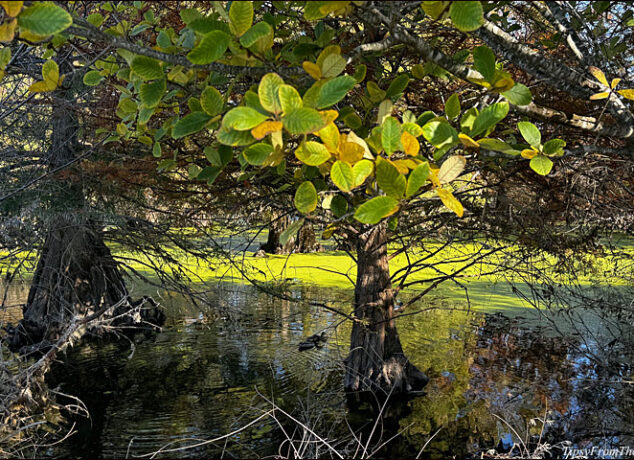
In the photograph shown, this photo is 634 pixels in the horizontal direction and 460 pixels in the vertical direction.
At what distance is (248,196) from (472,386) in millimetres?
2603

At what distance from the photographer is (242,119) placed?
114 cm

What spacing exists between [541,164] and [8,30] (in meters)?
1.29

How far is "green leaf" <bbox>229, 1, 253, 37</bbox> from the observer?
123 centimetres

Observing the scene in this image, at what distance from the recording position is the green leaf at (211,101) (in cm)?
141

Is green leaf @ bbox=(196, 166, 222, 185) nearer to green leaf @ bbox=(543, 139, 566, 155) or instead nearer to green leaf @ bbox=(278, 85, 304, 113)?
green leaf @ bbox=(278, 85, 304, 113)

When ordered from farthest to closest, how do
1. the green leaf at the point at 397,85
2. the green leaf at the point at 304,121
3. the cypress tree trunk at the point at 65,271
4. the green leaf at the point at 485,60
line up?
the cypress tree trunk at the point at 65,271 < the green leaf at the point at 397,85 < the green leaf at the point at 485,60 < the green leaf at the point at 304,121

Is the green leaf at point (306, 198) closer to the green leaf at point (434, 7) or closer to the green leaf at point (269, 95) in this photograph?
the green leaf at point (269, 95)

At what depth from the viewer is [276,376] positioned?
4.93 metres

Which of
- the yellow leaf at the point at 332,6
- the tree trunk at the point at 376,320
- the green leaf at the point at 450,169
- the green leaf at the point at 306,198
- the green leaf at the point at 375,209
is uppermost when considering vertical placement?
the yellow leaf at the point at 332,6

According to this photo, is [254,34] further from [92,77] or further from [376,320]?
[376,320]

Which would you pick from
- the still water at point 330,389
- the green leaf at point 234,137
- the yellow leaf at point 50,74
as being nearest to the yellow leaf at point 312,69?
the green leaf at point 234,137

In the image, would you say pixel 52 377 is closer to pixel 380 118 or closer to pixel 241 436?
pixel 241 436

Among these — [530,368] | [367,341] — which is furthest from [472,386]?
[367,341]

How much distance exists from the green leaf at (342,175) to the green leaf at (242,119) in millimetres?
210
